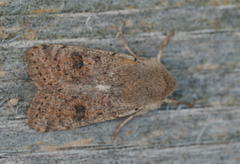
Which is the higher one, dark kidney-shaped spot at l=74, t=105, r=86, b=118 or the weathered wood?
dark kidney-shaped spot at l=74, t=105, r=86, b=118

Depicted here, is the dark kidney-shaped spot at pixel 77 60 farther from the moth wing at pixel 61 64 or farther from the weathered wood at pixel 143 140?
the weathered wood at pixel 143 140

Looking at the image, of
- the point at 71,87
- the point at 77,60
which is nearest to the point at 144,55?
the point at 77,60

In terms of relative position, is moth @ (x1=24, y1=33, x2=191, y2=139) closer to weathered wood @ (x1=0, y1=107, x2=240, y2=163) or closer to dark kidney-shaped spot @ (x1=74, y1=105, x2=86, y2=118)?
dark kidney-shaped spot @ (x1=74, y1=105, x2=86, y2=118)

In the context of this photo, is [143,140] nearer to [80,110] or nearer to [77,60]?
[80,110]

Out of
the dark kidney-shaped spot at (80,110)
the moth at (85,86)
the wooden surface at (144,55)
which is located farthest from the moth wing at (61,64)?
the dark kidney-shaped spot at (80,110)

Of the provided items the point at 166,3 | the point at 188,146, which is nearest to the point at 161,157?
the point at 188,146

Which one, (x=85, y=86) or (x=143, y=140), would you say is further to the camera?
(x=143, y=140)

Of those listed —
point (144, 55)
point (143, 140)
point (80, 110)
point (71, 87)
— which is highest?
point (144, 55)

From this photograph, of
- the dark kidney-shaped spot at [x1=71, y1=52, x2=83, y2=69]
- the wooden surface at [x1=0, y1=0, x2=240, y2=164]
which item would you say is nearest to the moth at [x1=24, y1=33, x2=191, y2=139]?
the dark kidney-shaped spot at [x1=71, y1=52, x2=83, y2=69]

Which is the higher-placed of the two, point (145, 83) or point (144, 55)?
point (144, 55)
